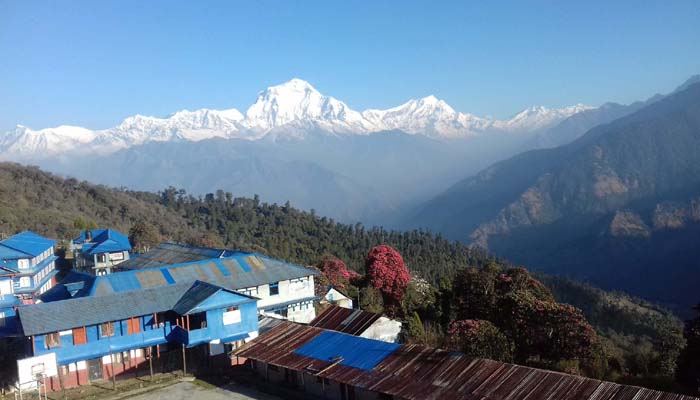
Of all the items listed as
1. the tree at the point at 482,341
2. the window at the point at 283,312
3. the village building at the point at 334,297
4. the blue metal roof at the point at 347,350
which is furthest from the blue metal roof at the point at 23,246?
the tree at the point at 482,341

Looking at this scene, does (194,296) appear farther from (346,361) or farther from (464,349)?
(464,349)

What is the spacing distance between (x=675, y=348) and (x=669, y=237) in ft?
506

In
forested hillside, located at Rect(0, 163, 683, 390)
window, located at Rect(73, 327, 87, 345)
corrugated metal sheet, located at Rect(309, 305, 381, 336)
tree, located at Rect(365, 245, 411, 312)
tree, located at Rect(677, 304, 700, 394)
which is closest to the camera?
tree, located at Rect(677, 304, 700, 394)

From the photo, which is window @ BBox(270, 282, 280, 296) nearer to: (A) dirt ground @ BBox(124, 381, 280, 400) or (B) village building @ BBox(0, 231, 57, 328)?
(A) dirt ground @ BBox(124, 381, 280, 400)

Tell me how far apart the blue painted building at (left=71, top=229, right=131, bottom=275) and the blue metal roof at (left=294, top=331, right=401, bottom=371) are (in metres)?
24.4

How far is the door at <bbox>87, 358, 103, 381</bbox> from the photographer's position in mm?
27250

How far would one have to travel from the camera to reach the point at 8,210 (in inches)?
2687

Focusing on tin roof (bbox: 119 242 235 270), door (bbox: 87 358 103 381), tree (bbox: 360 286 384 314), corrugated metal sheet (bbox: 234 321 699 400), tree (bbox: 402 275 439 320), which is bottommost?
tree (bbox: 402 275 439 320)

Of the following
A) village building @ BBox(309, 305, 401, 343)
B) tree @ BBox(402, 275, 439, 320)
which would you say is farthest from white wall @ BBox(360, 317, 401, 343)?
tree @ BBox(402, 275, 439, 320)

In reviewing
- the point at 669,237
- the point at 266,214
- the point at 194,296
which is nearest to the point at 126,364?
the point at 194,296

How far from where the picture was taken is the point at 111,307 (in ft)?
91.6

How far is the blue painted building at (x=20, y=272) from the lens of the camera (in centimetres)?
4022

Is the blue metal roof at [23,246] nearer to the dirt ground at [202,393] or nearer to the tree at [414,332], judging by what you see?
the dirt ground at [202,393]

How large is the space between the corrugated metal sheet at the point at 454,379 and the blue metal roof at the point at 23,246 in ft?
82.4
